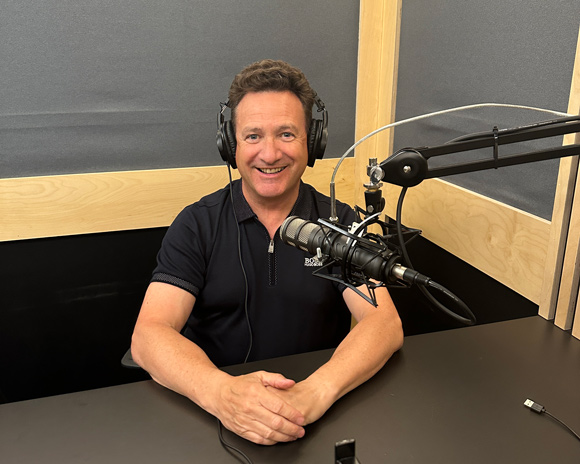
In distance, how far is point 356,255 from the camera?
0.82m

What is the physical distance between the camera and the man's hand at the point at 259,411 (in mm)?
883

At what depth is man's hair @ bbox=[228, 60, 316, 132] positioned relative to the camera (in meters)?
1.39

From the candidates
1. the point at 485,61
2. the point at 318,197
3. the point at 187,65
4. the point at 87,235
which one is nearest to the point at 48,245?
the point at 87,235

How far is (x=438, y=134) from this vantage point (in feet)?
5.64

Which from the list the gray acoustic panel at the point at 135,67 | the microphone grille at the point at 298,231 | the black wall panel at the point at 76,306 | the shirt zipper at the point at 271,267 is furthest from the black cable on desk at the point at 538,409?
the gray acoustic panel at the point at 135,67

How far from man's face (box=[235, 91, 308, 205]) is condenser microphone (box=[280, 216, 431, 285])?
49 centimetres

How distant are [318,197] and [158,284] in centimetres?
54

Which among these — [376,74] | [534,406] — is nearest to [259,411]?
[534,406]

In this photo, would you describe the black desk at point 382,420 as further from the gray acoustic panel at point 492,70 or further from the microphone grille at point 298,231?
the gray acoustic panel at point 492,70

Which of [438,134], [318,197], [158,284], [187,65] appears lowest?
[158,284]

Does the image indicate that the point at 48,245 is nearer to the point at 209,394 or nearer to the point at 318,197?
the point at 318,197

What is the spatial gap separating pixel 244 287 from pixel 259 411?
527 mm

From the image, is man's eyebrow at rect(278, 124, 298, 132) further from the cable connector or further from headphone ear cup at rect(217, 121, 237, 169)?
the cable connector

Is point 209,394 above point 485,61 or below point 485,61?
below
